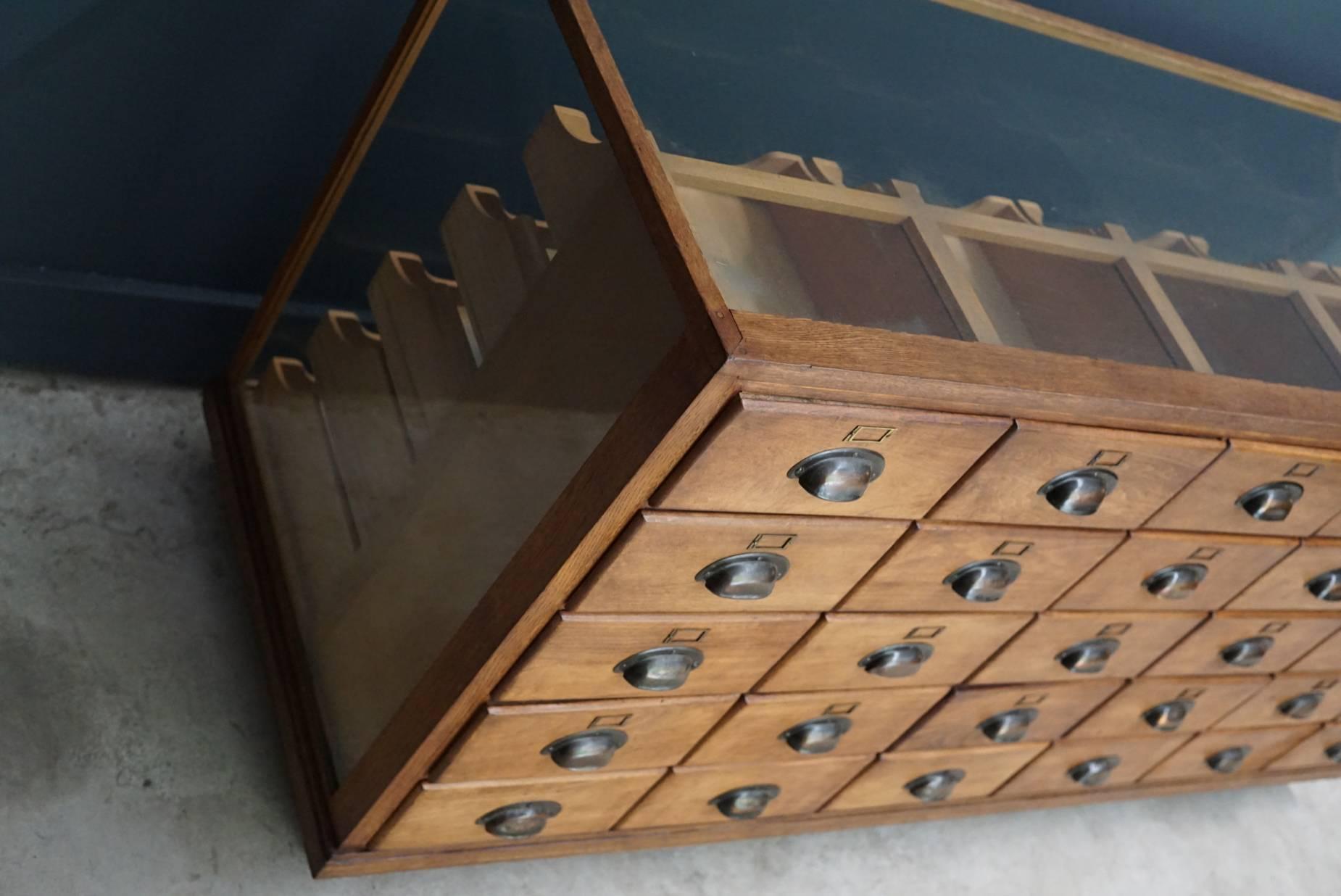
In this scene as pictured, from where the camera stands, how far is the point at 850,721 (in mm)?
1634

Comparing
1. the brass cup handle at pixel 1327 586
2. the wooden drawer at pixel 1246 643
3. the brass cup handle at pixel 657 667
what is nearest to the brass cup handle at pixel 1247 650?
the wooden drawer at pixel 1246 643

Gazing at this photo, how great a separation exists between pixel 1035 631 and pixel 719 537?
0.62 m

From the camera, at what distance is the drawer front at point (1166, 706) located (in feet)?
6.15

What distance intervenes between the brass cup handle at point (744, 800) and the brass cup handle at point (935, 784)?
0.27 metres

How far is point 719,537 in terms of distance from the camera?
117cm

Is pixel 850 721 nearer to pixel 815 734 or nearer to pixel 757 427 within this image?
pixel 815 734

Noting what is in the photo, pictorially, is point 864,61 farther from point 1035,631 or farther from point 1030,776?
point 1030,776

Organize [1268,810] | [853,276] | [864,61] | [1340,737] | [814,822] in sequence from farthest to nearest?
[1268,810], [1340,737], [814,822], [864,61], [853,276]

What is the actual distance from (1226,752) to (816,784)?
0.92m

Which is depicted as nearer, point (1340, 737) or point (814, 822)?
point (814, 822)

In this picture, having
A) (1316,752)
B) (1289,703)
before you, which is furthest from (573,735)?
(1316,752)

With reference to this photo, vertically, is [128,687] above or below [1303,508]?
below

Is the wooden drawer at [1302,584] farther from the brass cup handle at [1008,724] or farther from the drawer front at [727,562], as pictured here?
the drawer front at [727,562]

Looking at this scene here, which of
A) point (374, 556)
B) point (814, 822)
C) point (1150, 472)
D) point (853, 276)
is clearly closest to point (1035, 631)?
point (1150, 472)
